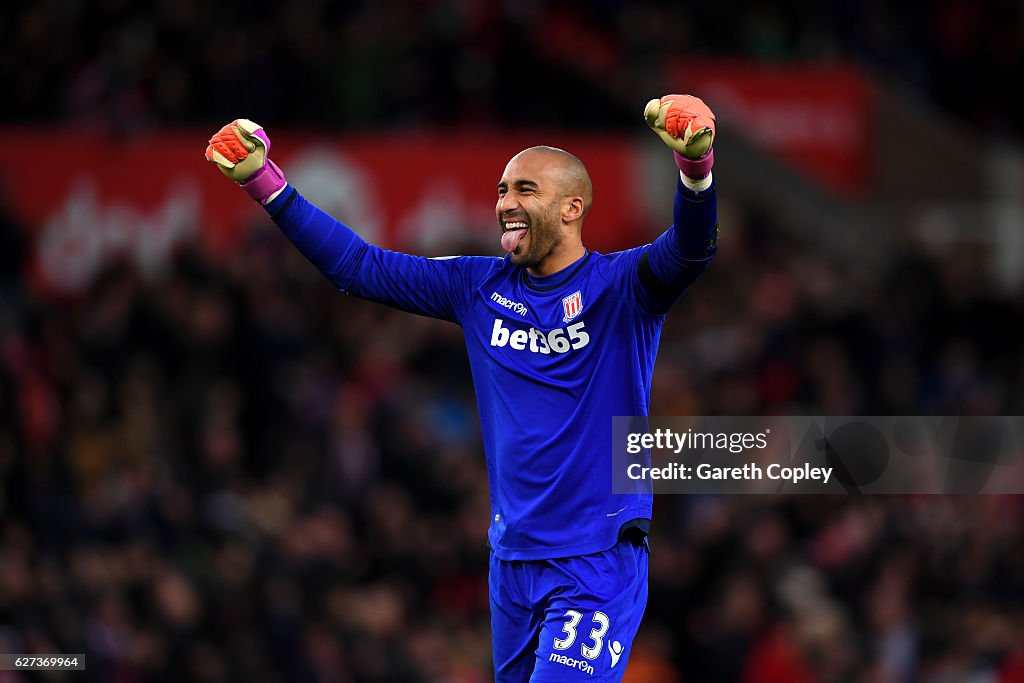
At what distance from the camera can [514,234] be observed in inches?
247

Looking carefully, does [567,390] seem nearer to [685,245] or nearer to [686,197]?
[685,245]

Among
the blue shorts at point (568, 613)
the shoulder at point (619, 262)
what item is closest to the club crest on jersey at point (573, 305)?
the shoulder at point (619, 262)

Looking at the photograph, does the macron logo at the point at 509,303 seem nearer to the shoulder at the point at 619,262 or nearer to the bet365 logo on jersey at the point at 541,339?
the bet365 logo on jersey at the point at 541,339

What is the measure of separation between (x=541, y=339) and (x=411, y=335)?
8271 millimetres

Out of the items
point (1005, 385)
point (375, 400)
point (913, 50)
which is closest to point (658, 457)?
point (375, 400)

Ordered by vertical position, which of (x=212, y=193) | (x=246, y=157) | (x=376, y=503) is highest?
(x=212, y=193)

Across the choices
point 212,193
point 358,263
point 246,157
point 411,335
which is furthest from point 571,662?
point 212,193

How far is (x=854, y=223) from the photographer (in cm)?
1844

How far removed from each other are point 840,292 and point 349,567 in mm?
5632

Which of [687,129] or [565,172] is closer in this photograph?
[687,129]

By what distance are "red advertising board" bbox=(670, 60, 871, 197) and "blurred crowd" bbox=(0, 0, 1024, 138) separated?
0.46m

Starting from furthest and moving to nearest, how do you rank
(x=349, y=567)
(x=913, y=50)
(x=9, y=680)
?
(x=913, y=50) < (x=349, y=567) < (x=9, y=680)

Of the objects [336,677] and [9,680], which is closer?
[9,680]

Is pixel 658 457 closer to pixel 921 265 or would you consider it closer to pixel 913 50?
pixel 921 265
